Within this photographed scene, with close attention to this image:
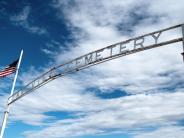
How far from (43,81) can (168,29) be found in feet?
37.3

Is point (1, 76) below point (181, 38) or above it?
above

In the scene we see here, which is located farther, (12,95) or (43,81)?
(12,95)

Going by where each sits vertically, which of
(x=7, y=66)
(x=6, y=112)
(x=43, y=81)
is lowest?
(x=6, y=112)

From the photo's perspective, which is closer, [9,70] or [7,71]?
[7,71]

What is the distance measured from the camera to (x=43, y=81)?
81.2 ft

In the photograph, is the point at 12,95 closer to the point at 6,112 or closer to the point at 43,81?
the point at 6,112

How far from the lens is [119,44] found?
19094 millimetres

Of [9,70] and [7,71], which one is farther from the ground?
[9,70]

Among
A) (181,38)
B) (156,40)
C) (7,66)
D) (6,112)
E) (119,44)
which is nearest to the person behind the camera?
(181,38)

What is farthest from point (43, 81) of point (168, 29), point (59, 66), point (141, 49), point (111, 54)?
point (168, 29)

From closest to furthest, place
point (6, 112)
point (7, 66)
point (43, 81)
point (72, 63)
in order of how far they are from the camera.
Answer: point (72, 63), point (43, 81), point (6, 112), point (7, 66)

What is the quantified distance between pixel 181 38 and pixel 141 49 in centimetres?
253

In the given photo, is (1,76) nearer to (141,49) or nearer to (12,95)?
(12,95)

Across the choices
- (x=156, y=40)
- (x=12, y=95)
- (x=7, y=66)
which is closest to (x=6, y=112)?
(x=12, y=95)
